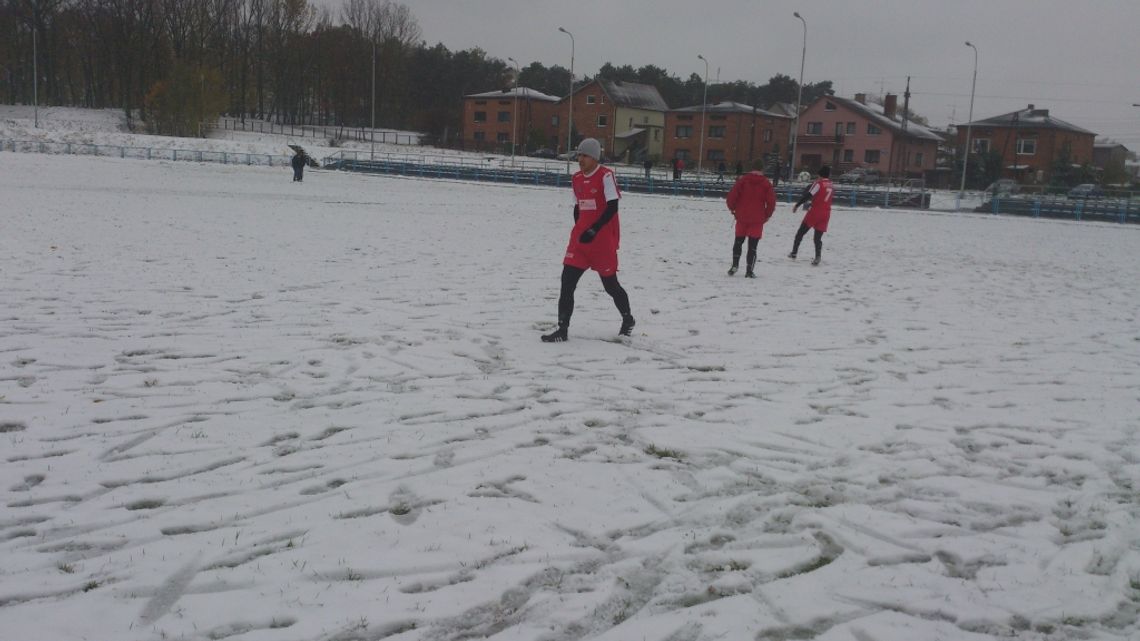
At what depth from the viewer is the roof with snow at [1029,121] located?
242 ft

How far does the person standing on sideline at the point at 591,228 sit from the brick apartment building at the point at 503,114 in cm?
7944

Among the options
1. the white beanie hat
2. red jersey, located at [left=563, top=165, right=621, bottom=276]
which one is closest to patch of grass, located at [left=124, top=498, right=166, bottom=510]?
red jersey, located at [left=563, top=165, right=621, bottom=276]

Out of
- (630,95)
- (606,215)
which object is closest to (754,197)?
(606,215)

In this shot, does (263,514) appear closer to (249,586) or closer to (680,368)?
(249,586)

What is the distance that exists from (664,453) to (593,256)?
2921 millimetres

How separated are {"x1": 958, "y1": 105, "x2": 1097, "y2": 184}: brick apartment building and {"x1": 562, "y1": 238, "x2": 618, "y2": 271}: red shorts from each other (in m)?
73.2

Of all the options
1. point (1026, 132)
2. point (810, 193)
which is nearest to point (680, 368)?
point (810, 193)

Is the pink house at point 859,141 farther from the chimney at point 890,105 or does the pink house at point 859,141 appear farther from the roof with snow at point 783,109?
the roof with snow at point 783,109

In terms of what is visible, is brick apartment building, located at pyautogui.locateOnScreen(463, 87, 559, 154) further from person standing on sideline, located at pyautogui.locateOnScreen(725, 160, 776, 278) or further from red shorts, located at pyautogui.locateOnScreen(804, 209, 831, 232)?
person standing on sideline, located at pyautogui.locateOnScreen(725, 160, 776, 278)

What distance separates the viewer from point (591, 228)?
284 inches

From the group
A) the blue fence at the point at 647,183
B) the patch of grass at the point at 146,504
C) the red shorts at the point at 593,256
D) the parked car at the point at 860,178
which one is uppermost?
the parked car at the point at 860,178

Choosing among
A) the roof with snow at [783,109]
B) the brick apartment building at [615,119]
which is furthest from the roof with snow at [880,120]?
the brick apartment building at [615,119]

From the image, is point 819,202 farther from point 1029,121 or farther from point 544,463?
point 1029,121

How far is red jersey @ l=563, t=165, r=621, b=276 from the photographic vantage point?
721 cm
